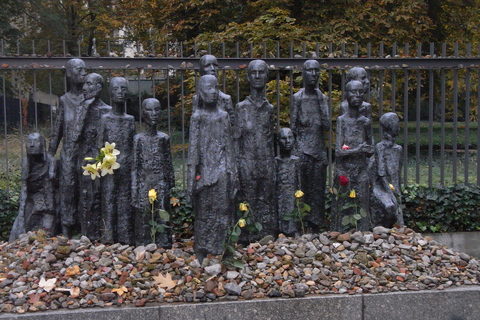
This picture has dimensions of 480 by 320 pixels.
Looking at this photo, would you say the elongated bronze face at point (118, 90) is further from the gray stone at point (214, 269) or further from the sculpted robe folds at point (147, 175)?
the gray stone at point (214, 269)

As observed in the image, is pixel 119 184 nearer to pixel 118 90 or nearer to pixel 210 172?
pixel 118 90

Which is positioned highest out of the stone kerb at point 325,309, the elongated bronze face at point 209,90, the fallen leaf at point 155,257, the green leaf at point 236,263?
the elongated bronze face at point 209,90

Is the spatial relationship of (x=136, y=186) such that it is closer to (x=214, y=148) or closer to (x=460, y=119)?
(x=214, y=148)

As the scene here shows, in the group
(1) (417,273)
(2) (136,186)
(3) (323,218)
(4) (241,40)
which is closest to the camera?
(1) (417,273)

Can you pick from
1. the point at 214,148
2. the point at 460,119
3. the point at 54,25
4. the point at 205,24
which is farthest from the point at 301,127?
the point at 460,119

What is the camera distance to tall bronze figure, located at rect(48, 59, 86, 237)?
6277 millimetres

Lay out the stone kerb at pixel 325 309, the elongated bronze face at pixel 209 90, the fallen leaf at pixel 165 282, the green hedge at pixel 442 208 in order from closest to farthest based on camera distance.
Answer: the stone kerb at pixel 325 309, the fallen leaf at pixel 165 282, the elongated bronze face at pixel 209 90, the green hedge at pixel 442 208

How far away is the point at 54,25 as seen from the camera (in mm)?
20859

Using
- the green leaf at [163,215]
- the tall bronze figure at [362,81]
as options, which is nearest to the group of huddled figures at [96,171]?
the green leaf at [163,215]

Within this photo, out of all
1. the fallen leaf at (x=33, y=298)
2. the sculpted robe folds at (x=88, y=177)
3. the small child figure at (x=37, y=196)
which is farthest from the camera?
the small child figure at (x=37, y=196)

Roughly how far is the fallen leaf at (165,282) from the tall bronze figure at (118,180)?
1.33 m

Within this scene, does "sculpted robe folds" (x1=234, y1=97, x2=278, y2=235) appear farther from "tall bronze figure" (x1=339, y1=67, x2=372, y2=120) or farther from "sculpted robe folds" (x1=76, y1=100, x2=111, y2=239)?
"sculpted robe folds" (x1=76, y1=100, x2=111, y2=239)

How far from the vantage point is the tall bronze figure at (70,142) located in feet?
20.6

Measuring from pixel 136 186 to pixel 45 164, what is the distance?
1306 mm
